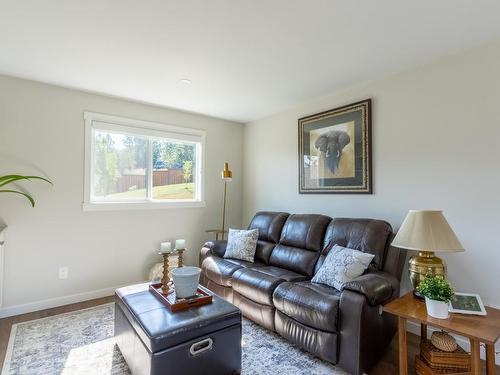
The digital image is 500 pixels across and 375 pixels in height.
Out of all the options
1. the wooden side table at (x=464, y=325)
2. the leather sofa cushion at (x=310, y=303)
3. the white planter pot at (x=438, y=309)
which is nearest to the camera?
the wooden side table at (x=464, y=325)

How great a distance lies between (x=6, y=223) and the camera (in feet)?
9.07

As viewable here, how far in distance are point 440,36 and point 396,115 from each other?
76 cm

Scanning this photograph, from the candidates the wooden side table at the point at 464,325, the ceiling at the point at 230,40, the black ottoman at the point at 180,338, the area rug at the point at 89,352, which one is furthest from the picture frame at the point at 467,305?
the ceiling at the point at 230,40

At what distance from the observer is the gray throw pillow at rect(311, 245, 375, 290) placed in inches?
87.4

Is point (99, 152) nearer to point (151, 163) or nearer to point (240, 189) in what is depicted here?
point (151, 163)

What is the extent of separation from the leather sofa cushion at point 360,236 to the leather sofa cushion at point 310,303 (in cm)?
50

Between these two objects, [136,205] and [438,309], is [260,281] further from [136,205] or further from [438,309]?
[136,205]

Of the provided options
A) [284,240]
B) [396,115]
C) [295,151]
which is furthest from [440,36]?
[284,240]

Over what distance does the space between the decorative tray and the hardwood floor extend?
1.24 m

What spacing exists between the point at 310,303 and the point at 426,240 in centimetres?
90

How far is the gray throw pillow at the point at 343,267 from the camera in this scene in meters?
2.22

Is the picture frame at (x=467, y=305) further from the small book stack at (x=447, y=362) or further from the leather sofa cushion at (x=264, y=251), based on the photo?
the leather sofa cushion at (x=264, y=251)

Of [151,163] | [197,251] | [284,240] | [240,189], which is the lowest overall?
[197,251]

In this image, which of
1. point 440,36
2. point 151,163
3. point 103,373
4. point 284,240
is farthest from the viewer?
point 151,163
